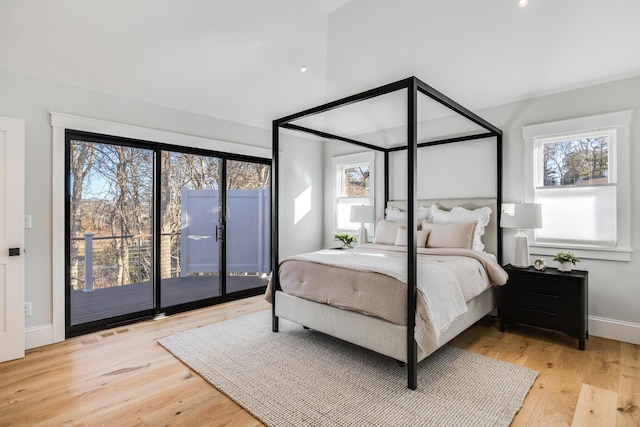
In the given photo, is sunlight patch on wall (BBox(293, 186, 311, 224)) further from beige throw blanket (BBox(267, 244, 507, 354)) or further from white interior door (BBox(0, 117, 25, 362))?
white interior door (BBox(0, 117, 25, 362))

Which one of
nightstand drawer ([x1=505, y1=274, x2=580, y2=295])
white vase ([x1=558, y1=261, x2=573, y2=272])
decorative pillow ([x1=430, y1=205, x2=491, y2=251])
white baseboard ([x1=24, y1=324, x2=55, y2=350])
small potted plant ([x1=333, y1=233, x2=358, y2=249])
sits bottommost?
white baseboard ([x1=24, y1=324, x2=55, y2=350])

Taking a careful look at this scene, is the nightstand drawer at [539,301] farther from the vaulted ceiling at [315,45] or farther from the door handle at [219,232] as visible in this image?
the door handle at [219,232]

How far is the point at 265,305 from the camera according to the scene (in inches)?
Result: 170

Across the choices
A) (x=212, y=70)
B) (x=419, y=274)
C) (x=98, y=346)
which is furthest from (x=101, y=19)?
(x=419, y=274)

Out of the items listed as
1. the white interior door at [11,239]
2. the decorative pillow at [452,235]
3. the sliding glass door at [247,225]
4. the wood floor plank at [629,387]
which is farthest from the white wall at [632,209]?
the white interior door at [11,239]

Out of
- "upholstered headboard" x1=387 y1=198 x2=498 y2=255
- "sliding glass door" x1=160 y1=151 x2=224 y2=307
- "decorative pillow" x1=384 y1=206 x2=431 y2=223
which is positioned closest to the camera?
"upholstered headboard" x1=387 y1=198 x2=498 y2=255

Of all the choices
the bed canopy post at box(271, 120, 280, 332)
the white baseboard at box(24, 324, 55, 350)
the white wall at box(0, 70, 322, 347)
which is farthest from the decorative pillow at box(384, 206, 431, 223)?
the white baseboard at box(24, 324, 55, 350)

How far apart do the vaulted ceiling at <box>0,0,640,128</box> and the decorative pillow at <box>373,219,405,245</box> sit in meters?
1.67

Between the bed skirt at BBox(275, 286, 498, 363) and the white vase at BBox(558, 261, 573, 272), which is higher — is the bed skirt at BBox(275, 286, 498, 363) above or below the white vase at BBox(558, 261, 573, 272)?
below

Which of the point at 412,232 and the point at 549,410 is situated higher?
the point at 412,232

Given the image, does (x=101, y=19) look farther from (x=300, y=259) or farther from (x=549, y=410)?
(x=549, y=410)

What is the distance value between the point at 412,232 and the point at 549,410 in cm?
134

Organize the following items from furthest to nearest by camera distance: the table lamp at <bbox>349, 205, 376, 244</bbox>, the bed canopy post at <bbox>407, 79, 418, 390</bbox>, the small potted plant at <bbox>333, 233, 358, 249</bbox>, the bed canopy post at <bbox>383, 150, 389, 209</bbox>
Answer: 1. the small potted plant at <bbox>333, 233, 358, 249</bbox>
2. the bed canopy post at <bbox>383, 150, 389, 209</bbox>
3. the table lamp at <bbox>349, 205, 376, 244</bbox>
4. the bed canopy post at <bbox>407, 79, 418, 390</bbox>

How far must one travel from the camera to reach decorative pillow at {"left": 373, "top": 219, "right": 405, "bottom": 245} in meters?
4.16
